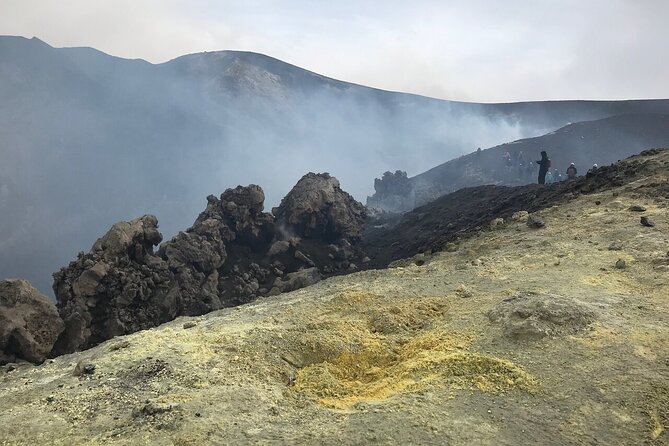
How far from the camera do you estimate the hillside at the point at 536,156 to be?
4497 centimetres

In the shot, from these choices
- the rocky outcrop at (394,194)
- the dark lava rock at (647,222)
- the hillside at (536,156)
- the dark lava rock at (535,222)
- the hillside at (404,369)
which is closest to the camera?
the hillside at (404,369)

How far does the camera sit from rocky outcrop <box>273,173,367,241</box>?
2917 cm

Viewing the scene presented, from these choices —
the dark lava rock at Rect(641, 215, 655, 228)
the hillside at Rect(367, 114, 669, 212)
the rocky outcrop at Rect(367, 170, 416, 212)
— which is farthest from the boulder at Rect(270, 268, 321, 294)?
the rocky outcrop at Rect(367, 170, 416, 212)

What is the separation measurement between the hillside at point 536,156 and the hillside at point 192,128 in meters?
10.1

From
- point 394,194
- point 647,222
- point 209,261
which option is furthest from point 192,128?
point 647,222

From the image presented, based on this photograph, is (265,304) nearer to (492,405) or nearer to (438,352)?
(438,352)

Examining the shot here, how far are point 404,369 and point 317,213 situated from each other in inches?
913

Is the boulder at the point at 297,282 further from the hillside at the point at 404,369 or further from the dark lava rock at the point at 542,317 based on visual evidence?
the dark lava rock at the point at 542,317

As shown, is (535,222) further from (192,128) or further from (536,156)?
(192,128)

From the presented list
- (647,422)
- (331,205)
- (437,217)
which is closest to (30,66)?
(331,205)

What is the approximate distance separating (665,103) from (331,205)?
159 feet

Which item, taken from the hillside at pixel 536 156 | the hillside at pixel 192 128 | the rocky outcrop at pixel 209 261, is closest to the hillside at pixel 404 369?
the rocky outcrop at pixel 209 261

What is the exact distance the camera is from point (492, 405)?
5.47 metres

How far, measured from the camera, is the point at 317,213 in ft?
96.9
